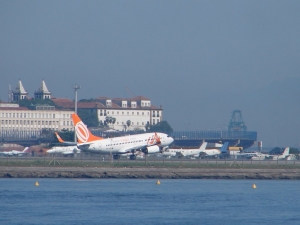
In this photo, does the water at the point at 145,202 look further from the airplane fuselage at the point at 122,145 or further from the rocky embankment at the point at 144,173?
the airplane fuselage at the point at 122,145

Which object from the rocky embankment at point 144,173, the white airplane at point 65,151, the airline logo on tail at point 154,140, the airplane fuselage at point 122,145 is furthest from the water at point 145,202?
the white airplane at point 65,151

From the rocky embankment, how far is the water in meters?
2.54

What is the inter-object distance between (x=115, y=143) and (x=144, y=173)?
88.3 feet

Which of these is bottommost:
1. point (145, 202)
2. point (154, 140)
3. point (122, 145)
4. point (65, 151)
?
point (145, 202)

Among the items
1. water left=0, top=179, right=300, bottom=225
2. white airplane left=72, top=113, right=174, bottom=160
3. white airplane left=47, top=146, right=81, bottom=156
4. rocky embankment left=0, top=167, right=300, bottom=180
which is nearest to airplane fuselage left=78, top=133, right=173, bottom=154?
white airplane left=72, top=113, right=174, bottom=160

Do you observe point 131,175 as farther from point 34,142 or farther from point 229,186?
point 34,142

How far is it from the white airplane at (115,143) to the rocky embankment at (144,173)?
73.8 ft

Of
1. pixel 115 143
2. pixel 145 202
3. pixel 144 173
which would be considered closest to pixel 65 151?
pixel 115 143

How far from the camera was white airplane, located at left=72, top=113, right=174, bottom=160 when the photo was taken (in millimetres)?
103062

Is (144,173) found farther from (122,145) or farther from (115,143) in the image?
(122,145)

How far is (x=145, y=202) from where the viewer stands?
55.9 meters

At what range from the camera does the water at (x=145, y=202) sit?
47.7m

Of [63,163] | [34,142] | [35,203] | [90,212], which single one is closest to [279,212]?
[90,212]

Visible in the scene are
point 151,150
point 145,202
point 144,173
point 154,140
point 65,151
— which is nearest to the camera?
point 145,202
